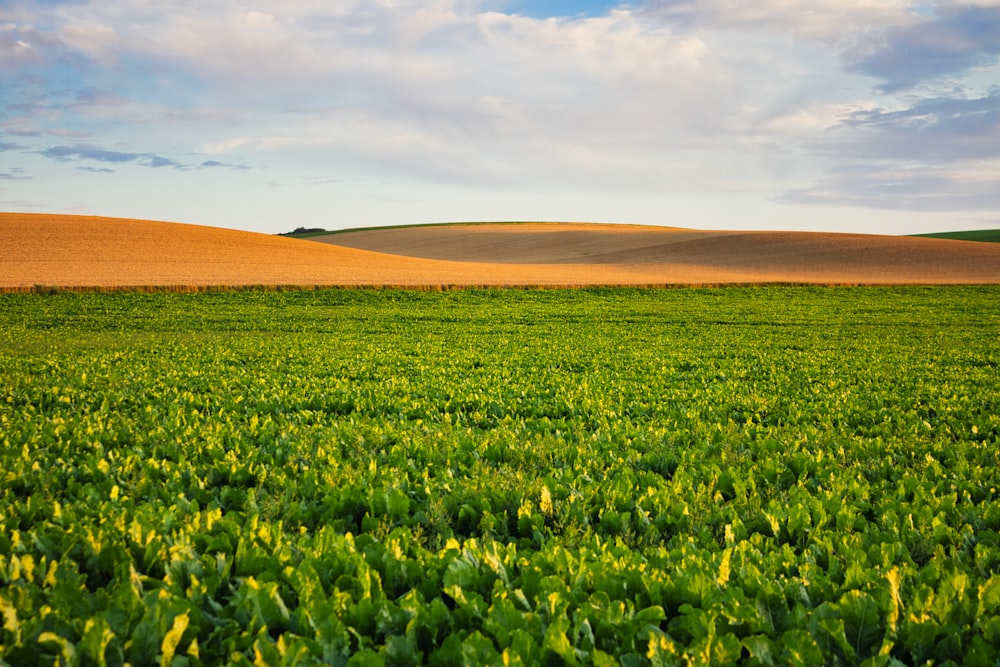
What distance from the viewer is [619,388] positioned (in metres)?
13.4

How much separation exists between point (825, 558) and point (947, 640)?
132 cm

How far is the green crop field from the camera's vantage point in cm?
371

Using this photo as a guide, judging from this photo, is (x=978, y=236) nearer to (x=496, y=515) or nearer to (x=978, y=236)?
(x=978, y=236)

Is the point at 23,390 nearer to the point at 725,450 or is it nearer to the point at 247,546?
the point at 247,546

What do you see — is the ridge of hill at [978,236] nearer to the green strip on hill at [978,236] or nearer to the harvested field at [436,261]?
the green strip on hill at [978,236]

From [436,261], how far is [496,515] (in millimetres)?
70954

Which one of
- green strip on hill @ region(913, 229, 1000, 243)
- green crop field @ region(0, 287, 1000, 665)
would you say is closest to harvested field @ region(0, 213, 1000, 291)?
green crop field @ region(0, 287, 1000, 665)

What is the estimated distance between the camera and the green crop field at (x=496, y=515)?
3709 mm

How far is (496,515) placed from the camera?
19.4 ft

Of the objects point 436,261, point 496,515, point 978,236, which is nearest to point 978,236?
point 978,236

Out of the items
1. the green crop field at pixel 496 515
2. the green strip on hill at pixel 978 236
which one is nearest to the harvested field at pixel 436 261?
the green crop field at pixel 496 515

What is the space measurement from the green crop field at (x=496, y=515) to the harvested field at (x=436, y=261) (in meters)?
34.8

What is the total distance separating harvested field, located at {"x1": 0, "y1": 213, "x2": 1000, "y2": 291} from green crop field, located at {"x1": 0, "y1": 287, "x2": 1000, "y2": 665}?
34827 millimetres

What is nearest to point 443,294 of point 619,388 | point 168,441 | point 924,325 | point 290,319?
point 290,319
